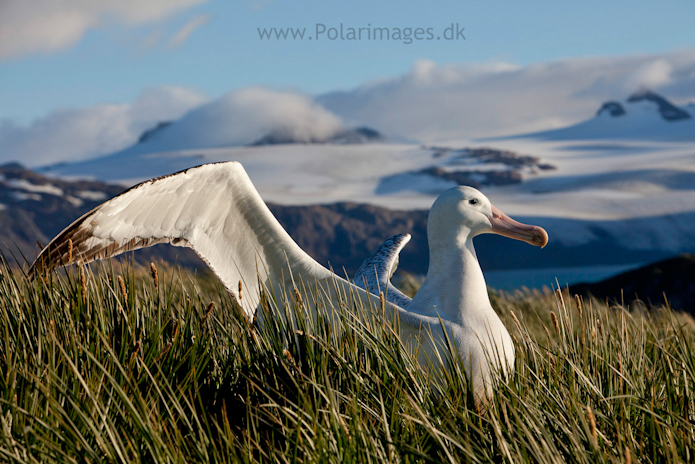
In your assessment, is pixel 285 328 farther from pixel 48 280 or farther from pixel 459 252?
pixel 48 280

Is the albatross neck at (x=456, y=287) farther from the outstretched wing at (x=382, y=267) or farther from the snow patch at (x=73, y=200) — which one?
the snow patch at (x=73, y=200)

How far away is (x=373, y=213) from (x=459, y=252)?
181670 mm

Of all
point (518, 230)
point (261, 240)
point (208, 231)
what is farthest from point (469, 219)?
point (208, 231)

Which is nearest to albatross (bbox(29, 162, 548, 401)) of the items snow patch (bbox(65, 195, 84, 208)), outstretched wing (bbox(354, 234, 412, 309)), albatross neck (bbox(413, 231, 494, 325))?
albatross neck (bbox(413, 231, 494, 325))

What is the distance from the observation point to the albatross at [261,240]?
312 centimetres

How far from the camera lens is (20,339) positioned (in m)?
2.77

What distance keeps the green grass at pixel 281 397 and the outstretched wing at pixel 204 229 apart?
0.83ft

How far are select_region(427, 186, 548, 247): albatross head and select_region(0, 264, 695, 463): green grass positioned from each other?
1.90ft

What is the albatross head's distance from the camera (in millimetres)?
3393

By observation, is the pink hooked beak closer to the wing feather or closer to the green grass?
the green grass

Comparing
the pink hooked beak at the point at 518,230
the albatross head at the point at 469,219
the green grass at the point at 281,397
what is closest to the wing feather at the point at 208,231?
the green grass at the point at 281,397

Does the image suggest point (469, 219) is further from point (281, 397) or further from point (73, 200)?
point (73, 200)

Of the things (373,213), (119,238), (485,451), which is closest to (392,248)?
(119,238)

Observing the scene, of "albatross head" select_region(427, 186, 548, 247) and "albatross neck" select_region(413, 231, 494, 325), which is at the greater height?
"albatross head" select_region(427, 186, 548, 247)
